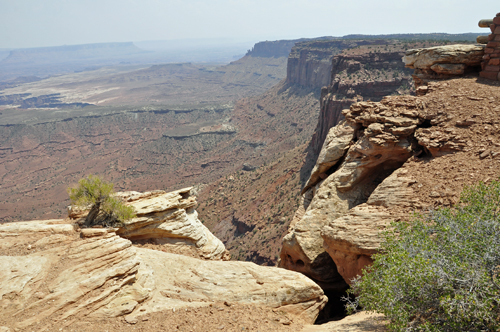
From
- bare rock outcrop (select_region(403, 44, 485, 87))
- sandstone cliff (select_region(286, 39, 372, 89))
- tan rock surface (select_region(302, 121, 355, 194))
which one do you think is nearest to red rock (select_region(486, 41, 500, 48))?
bare rock outcrop (select_region(403, 44, 485, 87))

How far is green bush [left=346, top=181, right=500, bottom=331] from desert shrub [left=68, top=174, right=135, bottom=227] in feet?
46.4

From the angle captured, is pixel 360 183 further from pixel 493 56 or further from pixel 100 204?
pixel 100 204

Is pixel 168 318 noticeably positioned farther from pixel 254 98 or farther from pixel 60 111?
pixel 60 111

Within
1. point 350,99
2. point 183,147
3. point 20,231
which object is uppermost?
point 350,99

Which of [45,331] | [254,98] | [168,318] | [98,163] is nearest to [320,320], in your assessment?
[168,318]

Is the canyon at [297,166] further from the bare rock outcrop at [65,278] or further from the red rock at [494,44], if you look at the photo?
the red rock at [494,44]

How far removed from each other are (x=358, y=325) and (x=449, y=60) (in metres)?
19.4

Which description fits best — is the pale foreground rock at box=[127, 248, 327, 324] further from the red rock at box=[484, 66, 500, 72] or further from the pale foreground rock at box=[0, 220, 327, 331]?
the red rock at box=[484, 66, 500, 72]

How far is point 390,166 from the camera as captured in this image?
19.3 meters

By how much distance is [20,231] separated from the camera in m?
15.7

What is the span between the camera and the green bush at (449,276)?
8203 millimetres

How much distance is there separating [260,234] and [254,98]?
14538cm

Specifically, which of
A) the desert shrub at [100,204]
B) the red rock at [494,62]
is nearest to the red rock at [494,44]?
the red rock at [494,62]

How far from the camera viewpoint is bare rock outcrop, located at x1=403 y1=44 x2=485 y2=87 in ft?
68.4
